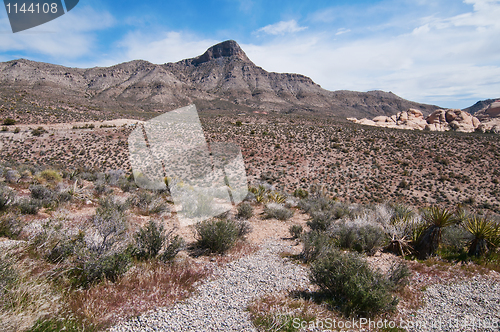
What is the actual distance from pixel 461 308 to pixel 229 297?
4.08 meters

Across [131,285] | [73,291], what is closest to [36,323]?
[73,291]

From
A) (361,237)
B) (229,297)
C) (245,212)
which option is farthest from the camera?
(245,212)

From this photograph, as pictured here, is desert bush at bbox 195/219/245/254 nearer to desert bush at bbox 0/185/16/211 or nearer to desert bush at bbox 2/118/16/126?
desert bush at bbox 0/185/16/211

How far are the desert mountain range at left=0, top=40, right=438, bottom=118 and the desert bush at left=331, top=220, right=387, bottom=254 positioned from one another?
155 feet

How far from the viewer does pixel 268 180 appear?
84.4 ft

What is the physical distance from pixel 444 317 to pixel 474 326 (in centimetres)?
37

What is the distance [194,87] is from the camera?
339 ft

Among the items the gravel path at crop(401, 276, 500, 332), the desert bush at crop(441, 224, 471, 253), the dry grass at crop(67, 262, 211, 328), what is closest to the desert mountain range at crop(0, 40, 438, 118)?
the dry grass at crop(67, 262, 211, 328)

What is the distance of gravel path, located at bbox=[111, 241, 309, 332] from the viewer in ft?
11.0

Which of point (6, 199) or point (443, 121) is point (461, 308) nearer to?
point (6, 199)

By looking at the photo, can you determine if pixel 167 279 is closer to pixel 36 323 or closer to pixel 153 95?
pixel 36 323

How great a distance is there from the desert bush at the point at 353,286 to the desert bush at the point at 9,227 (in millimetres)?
6215

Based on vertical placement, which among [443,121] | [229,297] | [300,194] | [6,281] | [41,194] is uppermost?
[443,121]

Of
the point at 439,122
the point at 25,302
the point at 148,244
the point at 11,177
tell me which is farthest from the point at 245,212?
the point at 439,122
